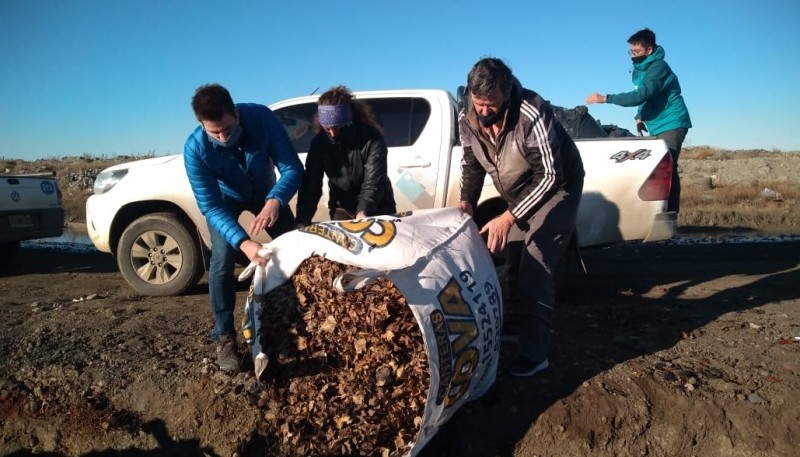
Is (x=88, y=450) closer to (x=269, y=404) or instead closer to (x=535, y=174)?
(x=269, y=404)

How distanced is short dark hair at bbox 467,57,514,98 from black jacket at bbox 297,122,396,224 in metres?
1.17

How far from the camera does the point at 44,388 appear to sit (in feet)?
11.4

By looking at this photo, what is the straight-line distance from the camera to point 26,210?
23.9 ft

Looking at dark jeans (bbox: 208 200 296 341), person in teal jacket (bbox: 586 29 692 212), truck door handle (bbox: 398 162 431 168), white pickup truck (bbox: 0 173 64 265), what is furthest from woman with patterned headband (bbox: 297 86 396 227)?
white pickup truck (bbox: 0 173 64 265)

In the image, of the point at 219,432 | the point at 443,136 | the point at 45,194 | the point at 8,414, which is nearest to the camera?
the point at 219,432

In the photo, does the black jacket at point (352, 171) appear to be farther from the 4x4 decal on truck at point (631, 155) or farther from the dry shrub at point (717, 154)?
the dry shrub at point (717, 154)

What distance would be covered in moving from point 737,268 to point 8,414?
7.18 meters

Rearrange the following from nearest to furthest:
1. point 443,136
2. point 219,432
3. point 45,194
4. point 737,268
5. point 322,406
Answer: point 322,406
point 219,432
point 443,136
point 737,268
point 45,194

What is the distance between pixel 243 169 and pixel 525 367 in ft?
7.47

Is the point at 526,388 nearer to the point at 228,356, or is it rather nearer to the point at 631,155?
the point at 228,356

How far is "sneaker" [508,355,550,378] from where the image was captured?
326cm

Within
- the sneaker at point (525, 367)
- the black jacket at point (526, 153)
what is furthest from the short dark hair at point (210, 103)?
the sneaker at point (525, 367)

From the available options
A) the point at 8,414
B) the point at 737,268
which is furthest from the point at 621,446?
the point at 737,268

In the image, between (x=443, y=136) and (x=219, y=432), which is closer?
(x=219, y=432)
